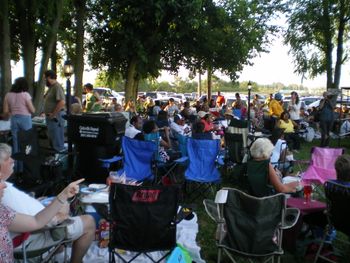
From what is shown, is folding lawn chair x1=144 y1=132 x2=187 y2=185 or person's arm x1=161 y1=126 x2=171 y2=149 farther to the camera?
person's arm x1=161 y1=126 x2=171 y2=149

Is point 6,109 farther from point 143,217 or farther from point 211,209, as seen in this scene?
point 211,209

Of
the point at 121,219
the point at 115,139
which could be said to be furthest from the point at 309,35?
the point at 121,219

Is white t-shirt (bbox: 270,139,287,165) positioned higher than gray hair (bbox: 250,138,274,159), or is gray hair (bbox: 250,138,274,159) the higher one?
gray hair (bbox: 250,138,274,159)

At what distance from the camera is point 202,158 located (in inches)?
232

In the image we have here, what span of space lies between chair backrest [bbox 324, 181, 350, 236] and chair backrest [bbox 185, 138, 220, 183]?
2.33 meters

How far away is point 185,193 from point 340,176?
2.76 metres

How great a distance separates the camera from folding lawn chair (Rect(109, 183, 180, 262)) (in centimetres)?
318

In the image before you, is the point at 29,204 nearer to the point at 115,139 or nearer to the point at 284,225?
the point at 284,225

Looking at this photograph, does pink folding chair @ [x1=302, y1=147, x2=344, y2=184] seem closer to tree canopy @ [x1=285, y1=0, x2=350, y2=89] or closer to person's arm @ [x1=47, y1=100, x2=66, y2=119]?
person's arm @ [x1=47, y1=100, x2=66, y2=119]

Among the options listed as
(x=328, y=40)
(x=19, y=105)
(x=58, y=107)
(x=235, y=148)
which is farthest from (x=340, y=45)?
(x=19, y=105)

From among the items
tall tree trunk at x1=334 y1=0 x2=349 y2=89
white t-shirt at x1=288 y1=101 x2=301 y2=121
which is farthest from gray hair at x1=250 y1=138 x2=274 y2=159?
tall tree trunk at x1=334 y1=0 x2=349 y2=89

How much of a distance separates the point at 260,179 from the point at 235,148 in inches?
109

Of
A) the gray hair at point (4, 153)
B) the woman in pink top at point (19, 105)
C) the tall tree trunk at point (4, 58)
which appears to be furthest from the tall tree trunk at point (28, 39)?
the gray hair at point (4, 153)

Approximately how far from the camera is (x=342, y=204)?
339 cm
